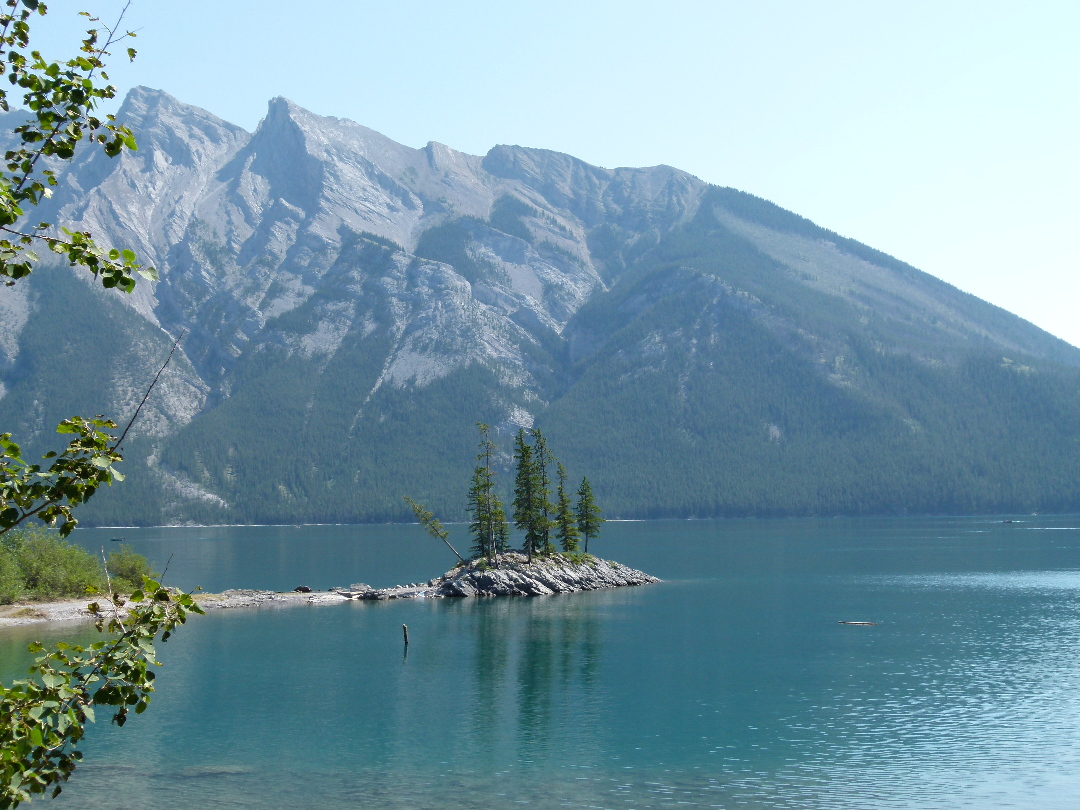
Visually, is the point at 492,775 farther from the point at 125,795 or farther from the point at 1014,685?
the point at 1014,685

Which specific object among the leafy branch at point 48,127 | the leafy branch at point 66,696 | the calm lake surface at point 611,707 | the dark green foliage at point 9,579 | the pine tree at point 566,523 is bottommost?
the calm lake surface at point 611,707

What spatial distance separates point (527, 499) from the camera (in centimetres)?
12506

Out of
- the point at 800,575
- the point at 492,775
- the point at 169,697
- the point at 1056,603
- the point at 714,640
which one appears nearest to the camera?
the point at 492,775

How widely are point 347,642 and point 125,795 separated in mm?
43609

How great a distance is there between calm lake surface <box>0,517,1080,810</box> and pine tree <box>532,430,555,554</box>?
41.0ft

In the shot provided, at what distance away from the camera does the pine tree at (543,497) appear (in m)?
125

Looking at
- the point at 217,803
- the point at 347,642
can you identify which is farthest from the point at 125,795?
the point at 347,642

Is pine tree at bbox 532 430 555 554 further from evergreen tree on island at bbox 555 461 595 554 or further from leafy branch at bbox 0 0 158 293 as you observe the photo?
leafy branch at bbox 0 0 158 293

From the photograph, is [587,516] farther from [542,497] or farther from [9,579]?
[9,579]

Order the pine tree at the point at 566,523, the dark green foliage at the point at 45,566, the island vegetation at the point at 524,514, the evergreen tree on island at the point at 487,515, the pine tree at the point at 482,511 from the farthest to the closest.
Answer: the pine tree at the point at 566,523, the island vegetation at the point at 524,514, the pine tree at the point at 482,511, the evergreen tree on island at the point at 487,515, the dark green foliage at the point at 45,566

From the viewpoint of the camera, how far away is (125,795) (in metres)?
42.8

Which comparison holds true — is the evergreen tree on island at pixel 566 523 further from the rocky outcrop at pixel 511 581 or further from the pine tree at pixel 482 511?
the pine tree at pixel 482 511

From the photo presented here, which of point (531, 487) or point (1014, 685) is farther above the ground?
point (531, 487)

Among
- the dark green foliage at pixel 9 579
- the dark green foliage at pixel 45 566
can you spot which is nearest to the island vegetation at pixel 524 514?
the dark green foliage at pixel 45 566
